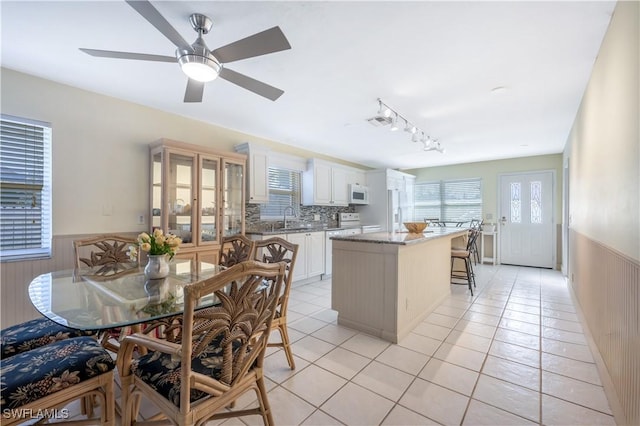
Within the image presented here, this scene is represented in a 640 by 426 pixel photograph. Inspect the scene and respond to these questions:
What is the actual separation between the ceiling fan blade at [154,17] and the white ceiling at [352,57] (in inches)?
13.0

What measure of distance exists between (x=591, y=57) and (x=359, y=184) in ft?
14.0

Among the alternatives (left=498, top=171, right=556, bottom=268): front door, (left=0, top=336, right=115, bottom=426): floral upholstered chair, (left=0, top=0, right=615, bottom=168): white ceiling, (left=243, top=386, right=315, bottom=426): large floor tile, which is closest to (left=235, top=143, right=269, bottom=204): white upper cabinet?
(left=0, top=0, right=615, bottom=168): white ceiling

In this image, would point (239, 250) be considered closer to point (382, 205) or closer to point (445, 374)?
point (445, 374)

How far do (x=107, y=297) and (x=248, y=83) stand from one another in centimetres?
158

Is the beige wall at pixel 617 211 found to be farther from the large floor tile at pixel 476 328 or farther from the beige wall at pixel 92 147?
the beige wall at pixel 92 147

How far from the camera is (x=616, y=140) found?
1.73 meters

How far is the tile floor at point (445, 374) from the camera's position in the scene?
162 centimetres

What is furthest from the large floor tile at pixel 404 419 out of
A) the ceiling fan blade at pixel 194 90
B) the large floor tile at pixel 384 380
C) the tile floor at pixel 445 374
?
the ceiling fan blade at pixel 194 90

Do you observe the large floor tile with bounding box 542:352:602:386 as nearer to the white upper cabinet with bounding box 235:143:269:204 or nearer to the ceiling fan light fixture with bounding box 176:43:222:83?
the ceiling fan light fixture with bounding box 176:43:222:83

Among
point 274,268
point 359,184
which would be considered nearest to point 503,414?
point 274,268

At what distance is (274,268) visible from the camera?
1.20 metres

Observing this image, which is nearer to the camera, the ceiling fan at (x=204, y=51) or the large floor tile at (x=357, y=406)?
the ceiling fan at (x=204, y=51)

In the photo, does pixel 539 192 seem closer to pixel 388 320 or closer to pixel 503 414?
pixel 388 320

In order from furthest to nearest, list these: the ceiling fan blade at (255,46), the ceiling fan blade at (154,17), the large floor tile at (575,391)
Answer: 1. the large floor tile at (575,391)
2. the ceiling fan blade at (255,46)
3. the ceiling fan blade at (154,17)
